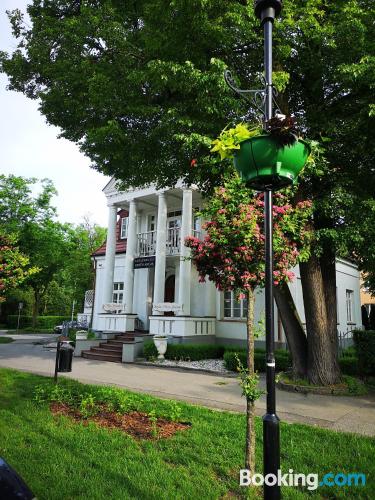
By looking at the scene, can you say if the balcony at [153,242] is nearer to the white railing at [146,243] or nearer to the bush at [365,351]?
the white railing at [146,243]

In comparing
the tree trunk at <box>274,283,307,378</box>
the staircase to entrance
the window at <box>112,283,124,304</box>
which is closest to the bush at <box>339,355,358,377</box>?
the tree trunk at <box>274,283,307,378</box>

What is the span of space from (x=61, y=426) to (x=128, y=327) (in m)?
11.3

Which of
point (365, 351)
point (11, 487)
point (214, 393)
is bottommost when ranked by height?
point (214, 393)

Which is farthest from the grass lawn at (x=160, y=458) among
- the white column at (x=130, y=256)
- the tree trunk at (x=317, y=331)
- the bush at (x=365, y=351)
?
the white column at (x=130, y=256)

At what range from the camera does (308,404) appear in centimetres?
733

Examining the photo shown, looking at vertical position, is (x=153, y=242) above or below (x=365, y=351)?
above

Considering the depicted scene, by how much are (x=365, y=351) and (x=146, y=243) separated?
12374 millimetres

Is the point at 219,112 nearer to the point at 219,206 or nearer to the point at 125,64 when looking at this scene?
the point at 125,64

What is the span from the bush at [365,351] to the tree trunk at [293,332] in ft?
4.86

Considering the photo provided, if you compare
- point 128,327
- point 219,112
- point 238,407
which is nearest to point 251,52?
point 219,112

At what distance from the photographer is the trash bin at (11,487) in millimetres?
2018

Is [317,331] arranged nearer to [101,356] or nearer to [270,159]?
[270,159]

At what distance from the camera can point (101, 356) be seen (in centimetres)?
1458

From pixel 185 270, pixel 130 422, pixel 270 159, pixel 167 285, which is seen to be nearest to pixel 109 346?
pixel 185 270
